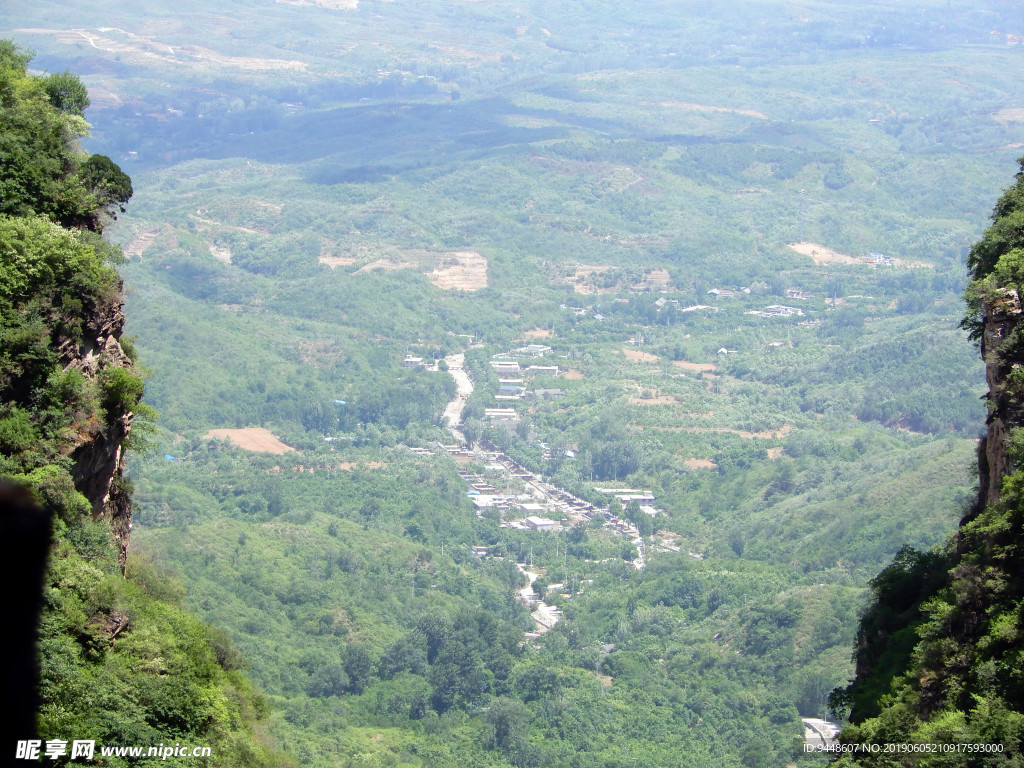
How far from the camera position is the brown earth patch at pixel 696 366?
112 m

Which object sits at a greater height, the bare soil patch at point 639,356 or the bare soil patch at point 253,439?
the bare soil patch at point 639,356

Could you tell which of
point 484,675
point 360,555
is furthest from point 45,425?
point 360,555

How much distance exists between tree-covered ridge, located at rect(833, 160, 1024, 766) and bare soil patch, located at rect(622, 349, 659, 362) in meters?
83.9

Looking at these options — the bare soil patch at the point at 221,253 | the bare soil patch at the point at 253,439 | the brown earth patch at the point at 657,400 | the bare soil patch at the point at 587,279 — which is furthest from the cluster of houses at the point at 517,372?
the bare soil patch at the point at 221,253

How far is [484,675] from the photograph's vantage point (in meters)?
51.8

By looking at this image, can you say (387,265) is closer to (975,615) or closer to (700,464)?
(700,464)

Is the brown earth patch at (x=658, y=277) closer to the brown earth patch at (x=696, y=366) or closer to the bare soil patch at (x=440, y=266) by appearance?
the bare soil patch at (x=440, y=266)

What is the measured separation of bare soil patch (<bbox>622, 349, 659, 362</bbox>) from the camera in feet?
371

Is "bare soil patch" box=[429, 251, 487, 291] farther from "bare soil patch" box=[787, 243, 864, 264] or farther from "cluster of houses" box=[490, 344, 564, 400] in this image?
"bare soil patch" box=[787, 243, 864, 264]

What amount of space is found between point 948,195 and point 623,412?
9546 cm

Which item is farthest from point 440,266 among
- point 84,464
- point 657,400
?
point 84,464

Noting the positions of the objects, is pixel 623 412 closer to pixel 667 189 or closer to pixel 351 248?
pixel 351 248

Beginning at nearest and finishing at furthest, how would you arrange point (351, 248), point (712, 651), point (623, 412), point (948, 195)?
point (712, 651) → point (623, 412) → point (351, 248) → point (948, 195)

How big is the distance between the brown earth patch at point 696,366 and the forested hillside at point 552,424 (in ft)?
1.36
